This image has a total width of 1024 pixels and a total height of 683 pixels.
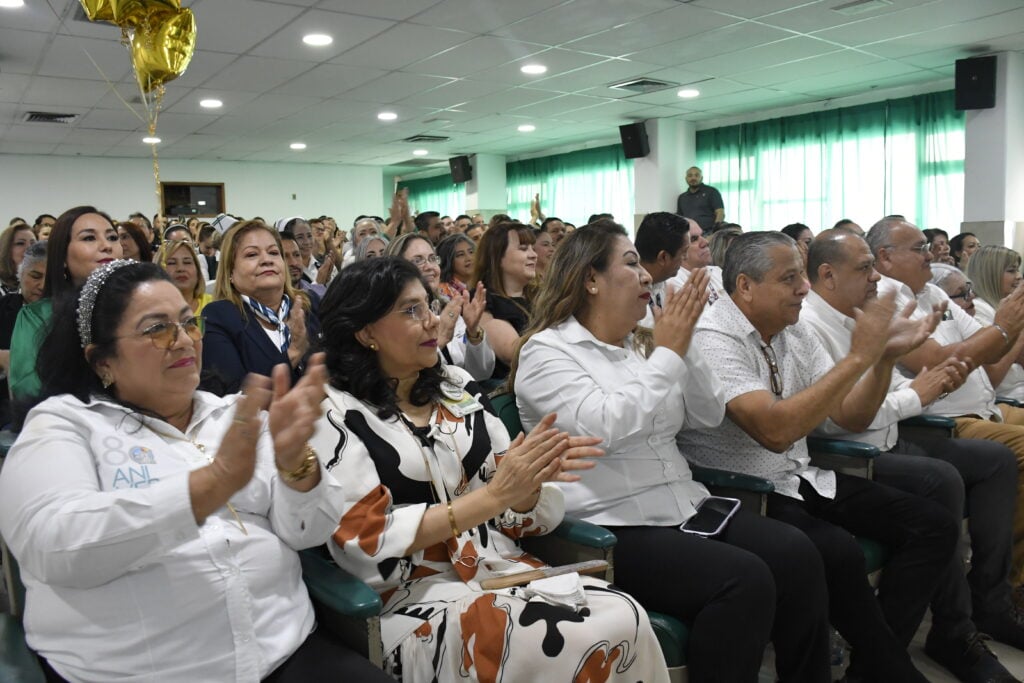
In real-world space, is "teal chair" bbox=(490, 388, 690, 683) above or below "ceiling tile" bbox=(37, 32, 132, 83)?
below

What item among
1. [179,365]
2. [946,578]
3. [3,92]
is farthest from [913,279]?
[3,92]

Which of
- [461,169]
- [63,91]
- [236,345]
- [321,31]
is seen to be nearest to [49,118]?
[63,91]

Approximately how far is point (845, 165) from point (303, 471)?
29.6 ft

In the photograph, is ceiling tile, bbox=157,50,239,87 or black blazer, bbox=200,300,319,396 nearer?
black blazer, bbox=200,300,319,396

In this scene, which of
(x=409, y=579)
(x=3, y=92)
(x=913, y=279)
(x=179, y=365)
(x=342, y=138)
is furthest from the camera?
(x=342, y=138)

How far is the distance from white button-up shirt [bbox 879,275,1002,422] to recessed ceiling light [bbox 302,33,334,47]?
13.9 feet

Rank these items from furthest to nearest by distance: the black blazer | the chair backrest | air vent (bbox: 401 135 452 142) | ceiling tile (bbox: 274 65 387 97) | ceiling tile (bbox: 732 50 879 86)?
1. air vent (bbox: 401 135 452 142)
2. ceiling tile (bbox: 732 50 879 86)
3. ceiling tile (bbox: 274 65 387 97)
4. the black blazer
5. the chair backrest

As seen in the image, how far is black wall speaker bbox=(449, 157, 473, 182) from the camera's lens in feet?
42.2

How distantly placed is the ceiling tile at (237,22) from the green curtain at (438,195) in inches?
343

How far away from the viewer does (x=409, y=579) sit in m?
1.52

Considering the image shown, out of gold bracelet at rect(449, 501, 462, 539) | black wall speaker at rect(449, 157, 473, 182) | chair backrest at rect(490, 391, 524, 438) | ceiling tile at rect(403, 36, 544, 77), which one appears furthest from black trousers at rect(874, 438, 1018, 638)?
black wall speaker at rect(449, 157, 473, 182)

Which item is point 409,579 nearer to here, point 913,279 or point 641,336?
point 641,336

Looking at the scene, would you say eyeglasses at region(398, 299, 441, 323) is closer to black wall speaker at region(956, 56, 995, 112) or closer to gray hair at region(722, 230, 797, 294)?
gray hair at region(722, 230, 797, 294)

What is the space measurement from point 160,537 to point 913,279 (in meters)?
Result: 3.01
